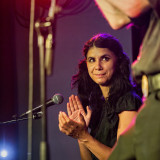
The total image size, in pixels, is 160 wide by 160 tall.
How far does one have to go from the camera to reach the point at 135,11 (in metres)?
1.36

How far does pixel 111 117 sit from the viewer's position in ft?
9.24

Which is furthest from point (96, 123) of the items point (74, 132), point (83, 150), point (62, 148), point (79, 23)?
point (79, 23)

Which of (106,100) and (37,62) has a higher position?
(37,62)

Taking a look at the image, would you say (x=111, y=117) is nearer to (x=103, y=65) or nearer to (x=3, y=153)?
(x=103, y=65)

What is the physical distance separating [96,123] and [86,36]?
1.47 m

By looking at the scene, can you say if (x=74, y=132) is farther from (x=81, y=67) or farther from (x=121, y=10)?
(x=121, y=10)

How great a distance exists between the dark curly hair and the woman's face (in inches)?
1.6

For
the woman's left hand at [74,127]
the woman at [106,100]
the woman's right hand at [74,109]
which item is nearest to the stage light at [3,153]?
the woman at [106,100]

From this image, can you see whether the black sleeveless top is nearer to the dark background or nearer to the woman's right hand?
the woman's right hand

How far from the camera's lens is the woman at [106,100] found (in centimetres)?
262

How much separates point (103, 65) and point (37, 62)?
1706 millimetres

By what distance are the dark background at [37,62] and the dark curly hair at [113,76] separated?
2.71ft

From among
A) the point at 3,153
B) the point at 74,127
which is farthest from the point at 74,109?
the point at 3,153

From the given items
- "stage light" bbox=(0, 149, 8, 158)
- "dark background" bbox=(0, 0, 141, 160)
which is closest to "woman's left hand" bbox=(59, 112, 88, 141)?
"dark background" bbox=(0, 0, 141, 160)
